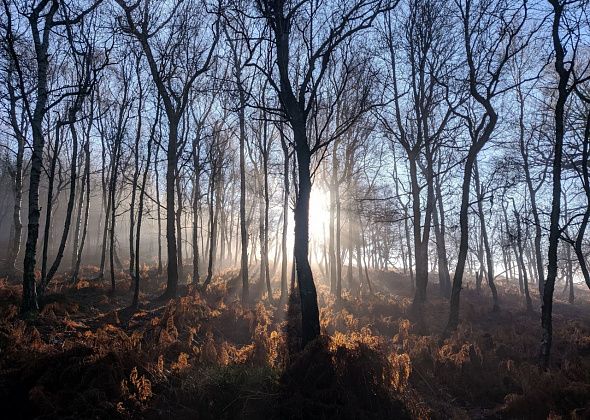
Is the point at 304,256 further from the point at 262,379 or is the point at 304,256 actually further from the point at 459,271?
the point at 459,271

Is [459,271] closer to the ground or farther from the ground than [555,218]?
closer to the ground

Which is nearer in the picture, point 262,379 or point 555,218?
point 262,379

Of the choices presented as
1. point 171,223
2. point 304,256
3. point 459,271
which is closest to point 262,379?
point 304,256

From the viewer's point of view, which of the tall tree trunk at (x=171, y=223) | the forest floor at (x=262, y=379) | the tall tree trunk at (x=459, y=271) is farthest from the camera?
the tall tree trunk at (x=171, y=223)

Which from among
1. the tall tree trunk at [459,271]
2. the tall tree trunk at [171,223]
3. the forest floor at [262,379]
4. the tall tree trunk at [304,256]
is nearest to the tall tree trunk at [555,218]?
the forest floor at [262,379]

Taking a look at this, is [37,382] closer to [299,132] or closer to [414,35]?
[299,132]

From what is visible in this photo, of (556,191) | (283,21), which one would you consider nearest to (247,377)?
(283,21)

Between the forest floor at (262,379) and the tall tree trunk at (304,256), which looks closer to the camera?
the forest floor at (262,379)

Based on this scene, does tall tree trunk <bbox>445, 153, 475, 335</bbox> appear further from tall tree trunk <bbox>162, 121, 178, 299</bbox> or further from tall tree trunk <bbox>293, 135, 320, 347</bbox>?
tall tree trunk <bbox>162, 121, 178, 299</bbox>

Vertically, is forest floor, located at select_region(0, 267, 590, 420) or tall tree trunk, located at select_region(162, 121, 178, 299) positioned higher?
tall tree trunk, located at select_region(162, 121, 178, 299)

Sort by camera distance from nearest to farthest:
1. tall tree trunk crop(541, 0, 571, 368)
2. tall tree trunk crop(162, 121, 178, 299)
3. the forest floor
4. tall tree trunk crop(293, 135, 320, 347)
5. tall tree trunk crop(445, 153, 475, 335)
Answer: the forest floor < tall tree trunk crop(293, 135, 320, 347) < tall tree trunk crop(541, 0, 571, 368) < tall tree trunk crop(445, 153, 475, 335) < tall tree trunk crop(162, 121, 178, 299)

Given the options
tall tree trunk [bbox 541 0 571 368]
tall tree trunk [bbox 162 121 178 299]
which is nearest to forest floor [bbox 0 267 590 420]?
tall tree trunk [bbox 541 0 571 368]

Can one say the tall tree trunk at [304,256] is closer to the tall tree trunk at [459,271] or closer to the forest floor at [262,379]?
the forest floor at [262,379]

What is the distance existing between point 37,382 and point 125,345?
4.62ft
